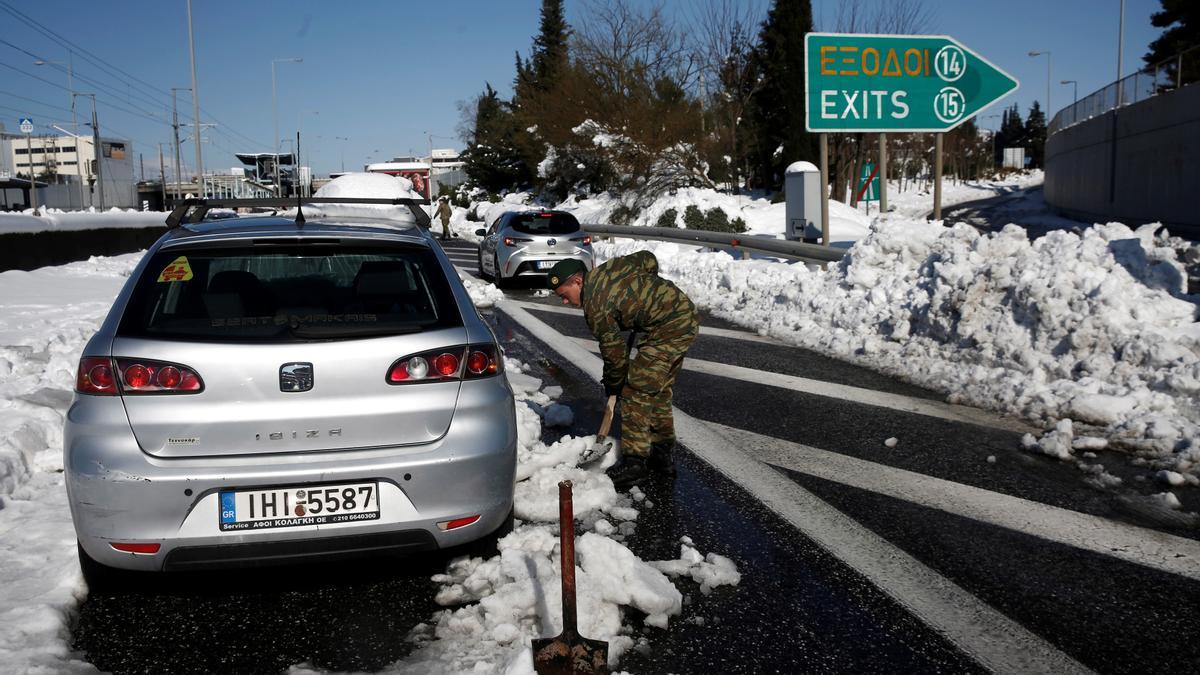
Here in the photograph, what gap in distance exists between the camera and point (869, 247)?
37.3 feet

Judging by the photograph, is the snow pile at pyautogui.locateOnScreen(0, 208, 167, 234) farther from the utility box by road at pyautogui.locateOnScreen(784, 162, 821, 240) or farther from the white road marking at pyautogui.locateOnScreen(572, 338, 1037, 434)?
the utility box by road at pyautogui.locateOnScreen(784, 162, 821, 240)

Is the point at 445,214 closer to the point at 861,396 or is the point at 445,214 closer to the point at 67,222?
the point at 67,222

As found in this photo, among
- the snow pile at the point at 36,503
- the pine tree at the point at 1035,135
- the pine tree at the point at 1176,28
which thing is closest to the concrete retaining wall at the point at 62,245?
the snow pile at the point at 36,503

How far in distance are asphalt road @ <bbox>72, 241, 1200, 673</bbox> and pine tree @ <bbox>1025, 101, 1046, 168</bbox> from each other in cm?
13847

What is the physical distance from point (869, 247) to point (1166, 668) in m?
8.56

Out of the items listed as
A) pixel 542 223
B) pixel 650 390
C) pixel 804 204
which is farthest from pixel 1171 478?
pixel 804 204

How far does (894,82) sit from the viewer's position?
1573 centimetres

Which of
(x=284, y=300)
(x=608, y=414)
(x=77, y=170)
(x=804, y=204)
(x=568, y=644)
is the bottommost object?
(x=568, y=644)

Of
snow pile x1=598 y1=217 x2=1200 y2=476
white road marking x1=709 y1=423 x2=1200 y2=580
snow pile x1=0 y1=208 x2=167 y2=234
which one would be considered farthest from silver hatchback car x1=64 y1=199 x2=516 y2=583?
snow pile x1=0 y1=208 x2=167 y2=234

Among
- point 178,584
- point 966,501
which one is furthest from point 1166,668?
point 178,584

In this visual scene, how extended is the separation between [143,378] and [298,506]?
2.36 feet

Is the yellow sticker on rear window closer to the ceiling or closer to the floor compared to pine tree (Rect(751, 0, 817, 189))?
closer to the floor

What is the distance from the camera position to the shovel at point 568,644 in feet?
9.95

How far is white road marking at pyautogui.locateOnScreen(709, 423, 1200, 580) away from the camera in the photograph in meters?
4.23
